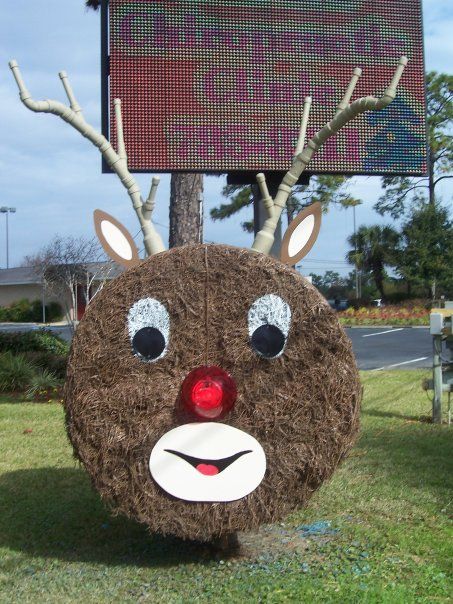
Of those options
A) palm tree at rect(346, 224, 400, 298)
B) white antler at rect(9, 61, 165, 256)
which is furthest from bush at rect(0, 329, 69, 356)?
palm tree at rect(346, 224, 400, 298)

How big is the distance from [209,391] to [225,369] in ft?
0.63

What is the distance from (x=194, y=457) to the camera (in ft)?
13.3

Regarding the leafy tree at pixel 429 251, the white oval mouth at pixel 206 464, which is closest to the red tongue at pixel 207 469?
the white oval mouth at pixel 206 464

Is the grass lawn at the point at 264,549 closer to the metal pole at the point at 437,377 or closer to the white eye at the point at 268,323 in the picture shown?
the white eye at the point at 268,323

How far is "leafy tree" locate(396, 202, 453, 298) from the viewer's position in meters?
32.3

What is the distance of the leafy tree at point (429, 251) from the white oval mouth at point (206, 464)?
2882 cm

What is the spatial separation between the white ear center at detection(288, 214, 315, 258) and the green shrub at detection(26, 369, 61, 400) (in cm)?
723

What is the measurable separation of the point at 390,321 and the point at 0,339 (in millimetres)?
18390

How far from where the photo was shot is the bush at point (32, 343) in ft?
43.3

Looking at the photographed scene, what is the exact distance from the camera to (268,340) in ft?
13.7

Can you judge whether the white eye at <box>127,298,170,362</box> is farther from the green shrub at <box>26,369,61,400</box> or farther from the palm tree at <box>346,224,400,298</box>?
the palm tree at <box>346,224,400,298</box>

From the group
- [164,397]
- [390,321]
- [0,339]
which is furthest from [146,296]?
[390,321]

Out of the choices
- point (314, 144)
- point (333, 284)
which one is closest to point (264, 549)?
point (314, 144)

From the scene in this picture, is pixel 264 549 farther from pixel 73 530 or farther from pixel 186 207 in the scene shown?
pixel 186 207
